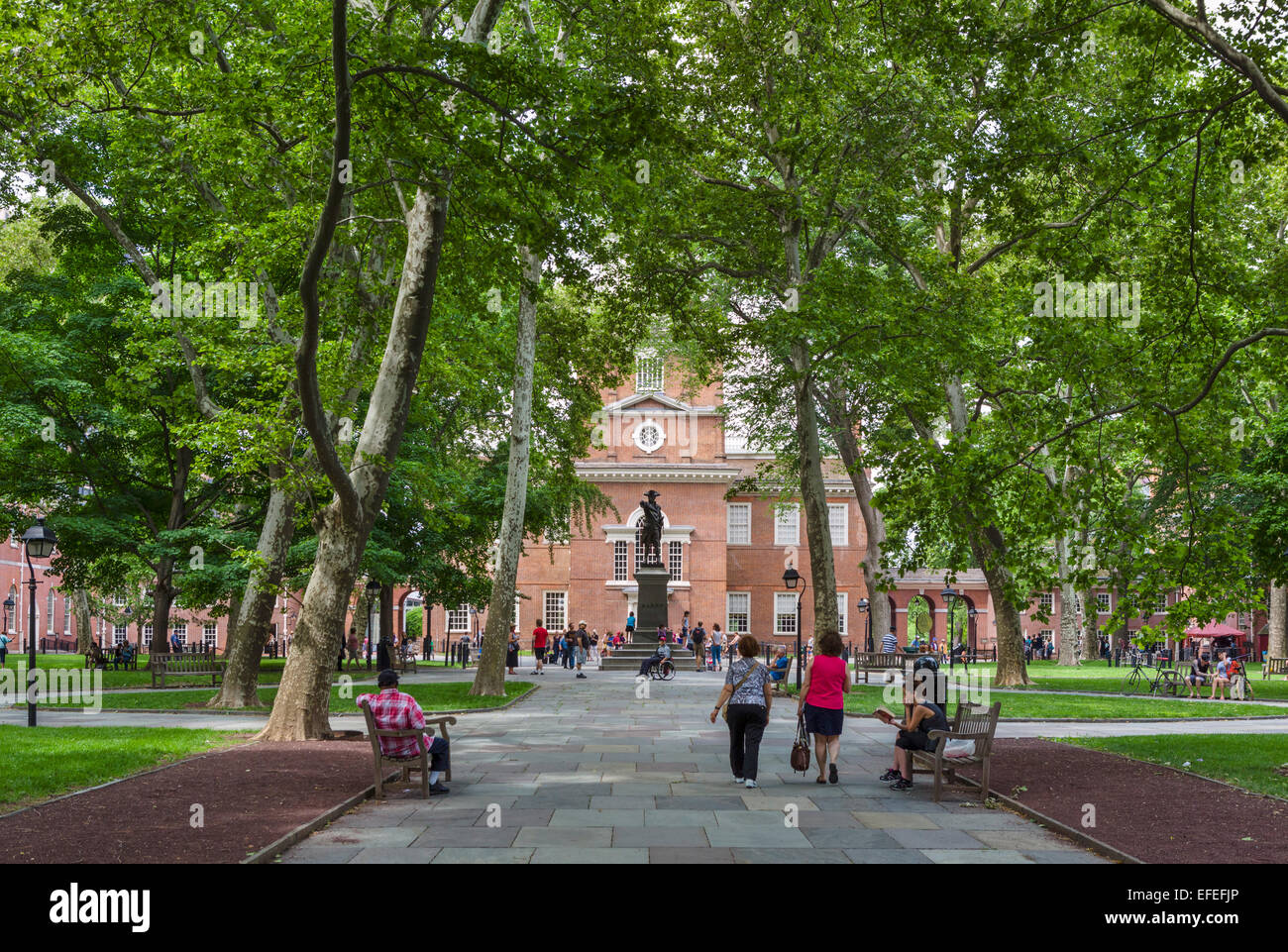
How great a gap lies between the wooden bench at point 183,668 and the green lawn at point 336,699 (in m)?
2.22

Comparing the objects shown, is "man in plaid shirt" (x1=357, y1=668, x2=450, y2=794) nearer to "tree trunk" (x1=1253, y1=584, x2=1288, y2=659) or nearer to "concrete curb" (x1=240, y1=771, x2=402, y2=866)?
"concrete curb" (x1=240, y1=771, x2=402, y2=866)

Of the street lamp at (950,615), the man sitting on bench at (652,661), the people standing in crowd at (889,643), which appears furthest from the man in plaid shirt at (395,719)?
the people standing in crowd at (889,643)

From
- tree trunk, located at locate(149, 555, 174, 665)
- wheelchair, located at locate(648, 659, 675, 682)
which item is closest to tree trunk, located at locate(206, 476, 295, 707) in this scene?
tree trunk, located at locate(149, 555, 174, 665)

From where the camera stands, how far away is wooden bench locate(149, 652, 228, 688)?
27438mm

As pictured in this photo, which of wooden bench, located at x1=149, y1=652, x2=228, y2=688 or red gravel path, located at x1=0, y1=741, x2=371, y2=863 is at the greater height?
red gravel path, located at x1=0, y1=741, x2=371, y2=863

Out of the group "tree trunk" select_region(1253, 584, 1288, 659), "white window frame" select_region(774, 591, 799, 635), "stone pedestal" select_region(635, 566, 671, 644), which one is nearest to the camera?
"tree trunk" select_region(1253, 584, 1288, 659)

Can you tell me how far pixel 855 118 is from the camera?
72.3 ft

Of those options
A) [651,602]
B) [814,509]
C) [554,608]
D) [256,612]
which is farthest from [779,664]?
[554,608]

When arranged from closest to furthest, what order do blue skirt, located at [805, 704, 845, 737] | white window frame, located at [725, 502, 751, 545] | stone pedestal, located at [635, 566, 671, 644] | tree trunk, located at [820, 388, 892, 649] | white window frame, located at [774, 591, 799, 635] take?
1. blue skirt, located at [805, 704, 845, 737]
2. tree trunk, located at [820, 388, 892, 649]
3. stone pedestal, located at [635, 566, 671, 644]
4. white window frame, located at [774, 591, 799, 635]
5. white window frame, located at [725, 502, 751, 545]

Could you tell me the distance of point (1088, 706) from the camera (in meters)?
22.6

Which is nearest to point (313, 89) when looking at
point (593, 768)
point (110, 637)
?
point (593, 768)

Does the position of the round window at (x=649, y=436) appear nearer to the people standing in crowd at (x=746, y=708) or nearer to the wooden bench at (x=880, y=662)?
the wooden bench at (x=880, y=662)

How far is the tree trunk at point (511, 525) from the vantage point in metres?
24.3

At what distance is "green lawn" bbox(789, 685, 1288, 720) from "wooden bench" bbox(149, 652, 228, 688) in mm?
15528
